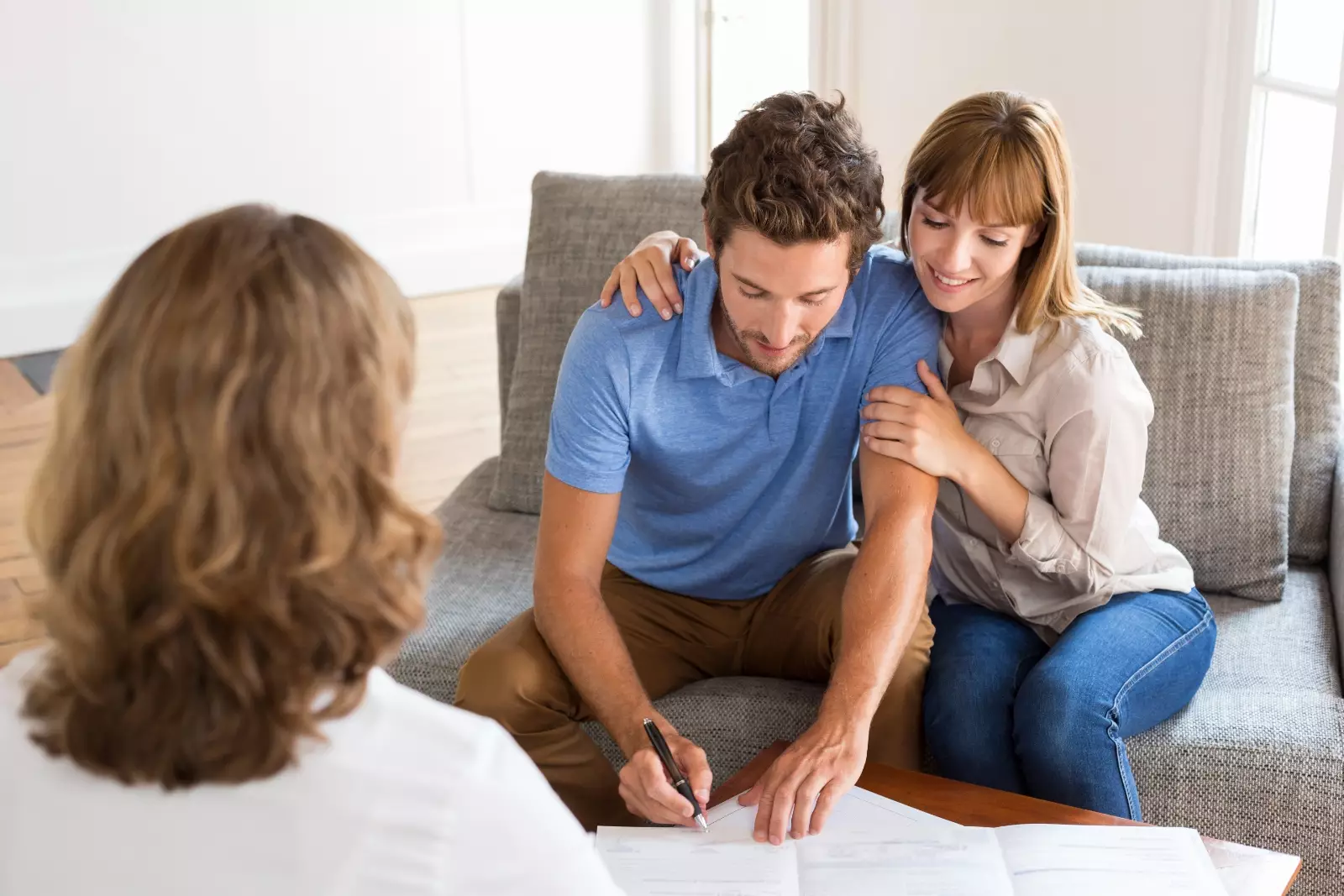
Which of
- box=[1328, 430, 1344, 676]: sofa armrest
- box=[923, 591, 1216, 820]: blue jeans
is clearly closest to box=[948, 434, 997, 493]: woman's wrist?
box=[923, 591, 1216, 820]: blue jeans

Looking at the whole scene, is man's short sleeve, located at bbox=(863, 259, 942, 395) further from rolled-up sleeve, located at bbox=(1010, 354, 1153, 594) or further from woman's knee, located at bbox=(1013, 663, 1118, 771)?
woman's knee, located at bbox=(1013, 663, 1118, 771)

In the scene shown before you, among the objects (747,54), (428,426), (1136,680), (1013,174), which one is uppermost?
(747,54)

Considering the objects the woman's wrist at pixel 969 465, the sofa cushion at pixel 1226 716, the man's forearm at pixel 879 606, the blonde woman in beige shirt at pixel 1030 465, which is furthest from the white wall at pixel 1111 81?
the man's forearm at pixel 879 606

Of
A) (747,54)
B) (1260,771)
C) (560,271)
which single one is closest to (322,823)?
(1260,771)

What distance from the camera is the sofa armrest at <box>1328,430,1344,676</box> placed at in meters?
1.92

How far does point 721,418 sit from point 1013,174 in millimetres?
466

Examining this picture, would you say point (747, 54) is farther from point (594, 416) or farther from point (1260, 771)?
point (1260, 771)

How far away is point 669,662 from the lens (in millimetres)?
1838

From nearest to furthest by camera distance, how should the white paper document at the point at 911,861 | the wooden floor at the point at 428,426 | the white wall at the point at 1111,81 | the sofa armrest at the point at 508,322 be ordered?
1. the white paper document at the point at 911,861
2. the sofa armrest at the point at 508,322
3. the white wall at the point at 1111,81
4. the wooden floor at the point at 428,426

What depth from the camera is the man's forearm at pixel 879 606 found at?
1525 mm

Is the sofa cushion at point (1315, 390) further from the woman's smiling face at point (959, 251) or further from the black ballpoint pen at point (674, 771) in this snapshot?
the black ballpoint pen at point (674, 771)

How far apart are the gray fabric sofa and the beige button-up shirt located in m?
0.20

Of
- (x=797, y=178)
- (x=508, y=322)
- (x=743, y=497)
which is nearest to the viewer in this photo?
(x=797, y=178)

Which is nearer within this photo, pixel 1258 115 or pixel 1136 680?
pixel 1136 680
